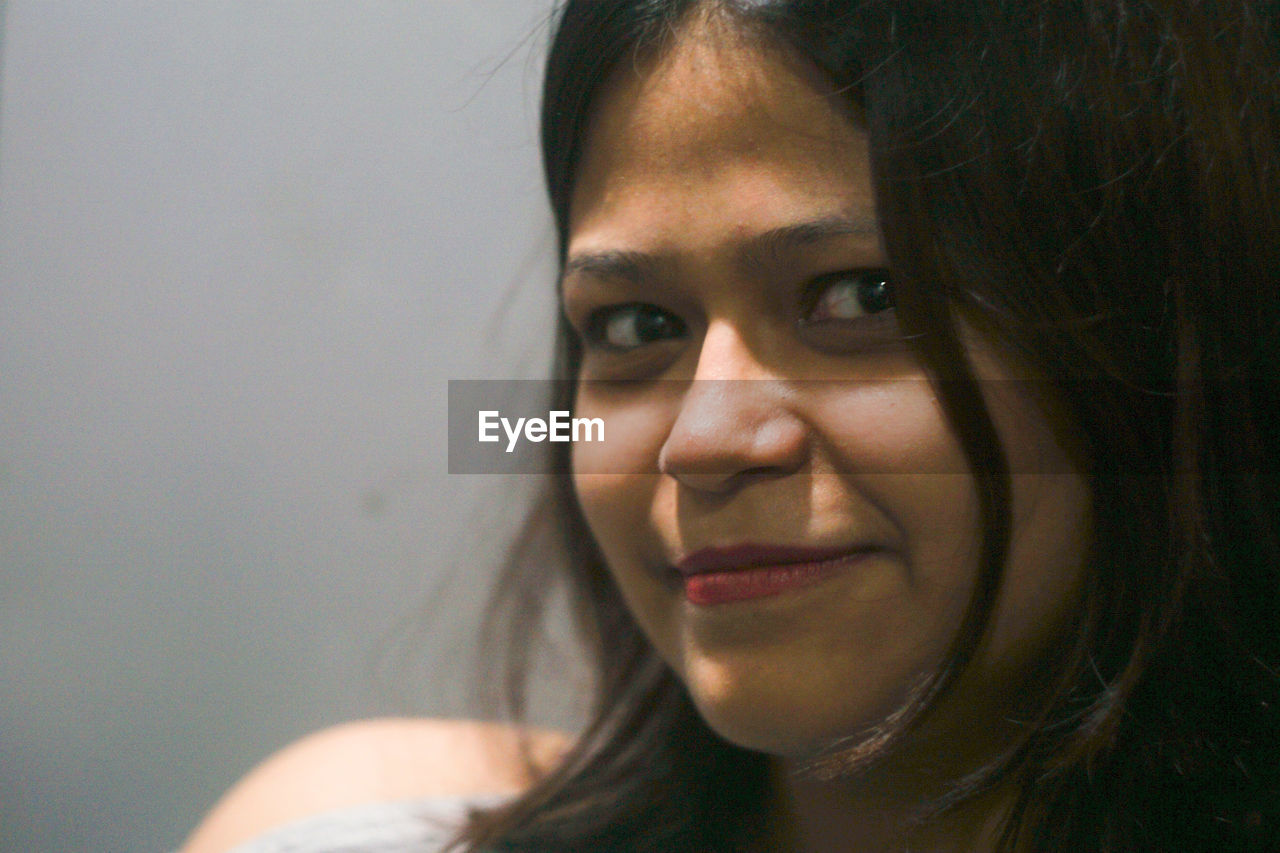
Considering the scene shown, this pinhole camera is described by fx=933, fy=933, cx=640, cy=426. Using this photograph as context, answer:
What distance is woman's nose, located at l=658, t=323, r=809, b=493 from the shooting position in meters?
0.39

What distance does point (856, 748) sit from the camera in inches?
16.3

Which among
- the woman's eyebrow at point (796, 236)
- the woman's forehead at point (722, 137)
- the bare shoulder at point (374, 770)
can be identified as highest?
the woman's forehead at point (722, 137)

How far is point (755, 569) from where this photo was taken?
411 mm

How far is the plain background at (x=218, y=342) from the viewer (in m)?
0.57

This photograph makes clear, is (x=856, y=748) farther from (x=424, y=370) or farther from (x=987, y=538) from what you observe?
(x=424, y=370)

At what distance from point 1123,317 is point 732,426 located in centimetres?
16

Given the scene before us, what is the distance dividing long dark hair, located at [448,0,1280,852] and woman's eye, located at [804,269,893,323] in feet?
0.05

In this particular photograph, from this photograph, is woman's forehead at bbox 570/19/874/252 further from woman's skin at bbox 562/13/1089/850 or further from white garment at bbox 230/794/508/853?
white garment at bbox 230/794/508/853

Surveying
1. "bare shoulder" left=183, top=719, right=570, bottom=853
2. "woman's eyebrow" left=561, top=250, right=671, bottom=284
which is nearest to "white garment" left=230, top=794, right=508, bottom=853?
"bare shoulder" left=183, top=719, right=570, bottom=853

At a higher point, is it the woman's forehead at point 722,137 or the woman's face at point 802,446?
the woman's forehead at point 722,137

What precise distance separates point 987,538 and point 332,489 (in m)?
0.44

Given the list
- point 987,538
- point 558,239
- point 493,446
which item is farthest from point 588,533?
point 987,538

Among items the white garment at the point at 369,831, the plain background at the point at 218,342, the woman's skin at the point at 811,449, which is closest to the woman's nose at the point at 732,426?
the woman's skin at the point at 811,449

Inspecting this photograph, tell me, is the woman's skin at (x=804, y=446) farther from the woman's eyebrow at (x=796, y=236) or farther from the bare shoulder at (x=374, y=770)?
the bare shoulder at (x=374, y=770)
